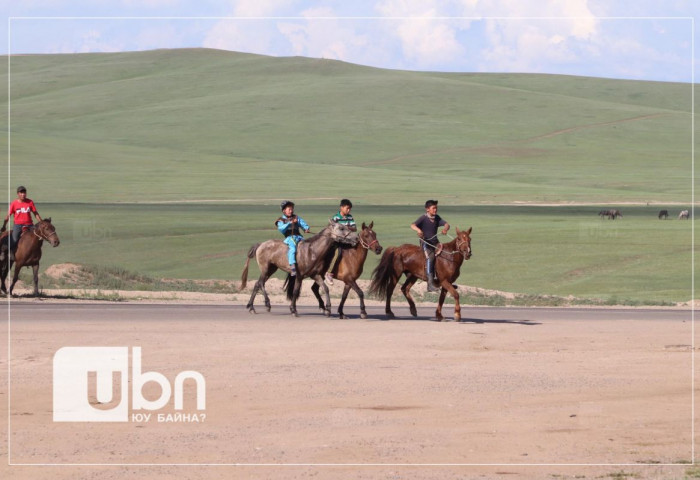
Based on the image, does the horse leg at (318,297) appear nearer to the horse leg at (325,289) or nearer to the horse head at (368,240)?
the horse leg at (325,289)

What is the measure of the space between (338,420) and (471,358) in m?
5.44

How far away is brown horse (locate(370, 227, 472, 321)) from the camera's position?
2291 centimetres

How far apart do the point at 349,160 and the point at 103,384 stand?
100401 mm

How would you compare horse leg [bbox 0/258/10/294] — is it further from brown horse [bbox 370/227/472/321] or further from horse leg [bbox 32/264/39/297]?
brown horse [bbox 370/227/472/321]

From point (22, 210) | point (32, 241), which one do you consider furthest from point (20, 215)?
point (32, 241)

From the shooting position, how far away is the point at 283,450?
1170cm

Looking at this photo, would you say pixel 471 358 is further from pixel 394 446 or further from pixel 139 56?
pixel 139 56

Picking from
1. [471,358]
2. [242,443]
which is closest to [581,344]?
[471,358]

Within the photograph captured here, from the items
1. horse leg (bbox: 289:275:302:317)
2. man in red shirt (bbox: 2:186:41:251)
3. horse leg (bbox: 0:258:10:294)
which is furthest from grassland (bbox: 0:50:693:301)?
horse leg (bbox: 289:275:302:317)

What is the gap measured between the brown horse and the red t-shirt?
7962 mm

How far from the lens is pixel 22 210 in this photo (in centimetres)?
2672

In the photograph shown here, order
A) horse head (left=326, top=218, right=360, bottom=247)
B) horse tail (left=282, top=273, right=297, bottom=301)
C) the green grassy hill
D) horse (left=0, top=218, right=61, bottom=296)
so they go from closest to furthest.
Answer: horse head (left=326, top=218, right=360, bottom=247) < horse tail (left=282, top=273, right=297, bottom=301) < horse (left=0, top=218, right=61, bottom=296) < the green grassy hill

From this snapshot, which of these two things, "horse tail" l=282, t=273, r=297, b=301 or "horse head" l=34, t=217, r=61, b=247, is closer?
"horse tail" l=282, t=273, r=297, b=301

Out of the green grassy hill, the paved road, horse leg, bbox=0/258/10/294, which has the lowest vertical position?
the paved road
